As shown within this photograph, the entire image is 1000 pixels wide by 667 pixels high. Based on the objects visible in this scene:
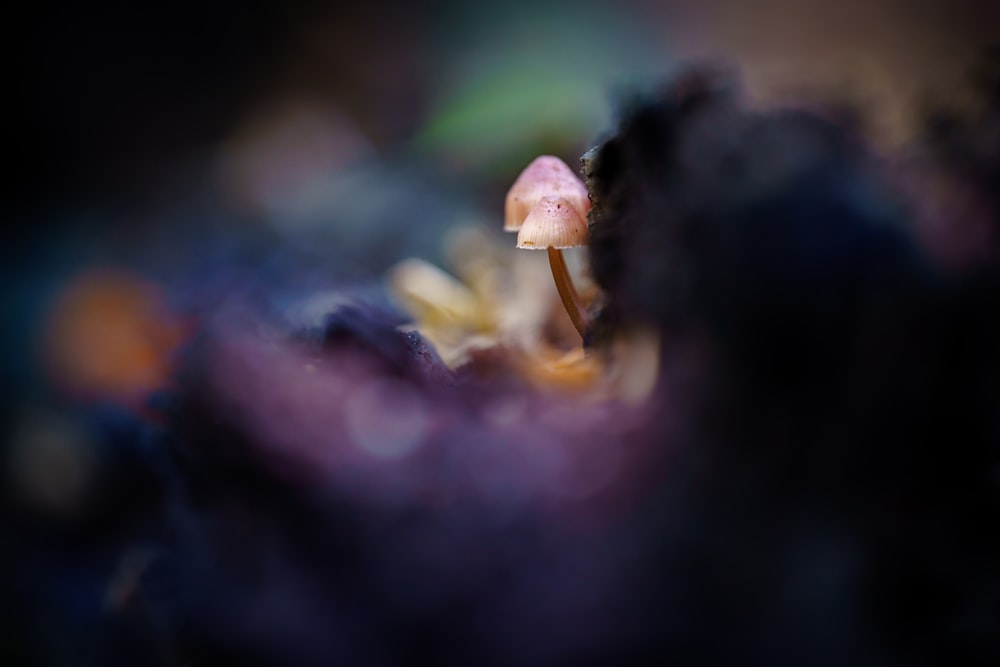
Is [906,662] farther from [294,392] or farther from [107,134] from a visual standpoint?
[107,134]

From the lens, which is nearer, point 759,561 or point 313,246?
point 759,561

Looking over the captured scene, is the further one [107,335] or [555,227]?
[107,335]

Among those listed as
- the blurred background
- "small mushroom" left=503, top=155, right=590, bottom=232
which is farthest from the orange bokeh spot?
"small mushroom" left=503, top=155, right=590, bottom=232

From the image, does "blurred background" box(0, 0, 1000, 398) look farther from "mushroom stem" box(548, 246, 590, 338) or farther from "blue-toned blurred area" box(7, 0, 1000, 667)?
"blue-toned blurred area" box(7, 0, 1000, 667)

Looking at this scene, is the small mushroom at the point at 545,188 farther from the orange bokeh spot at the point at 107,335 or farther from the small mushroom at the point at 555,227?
the orange bokeh spot at the point at 107,335

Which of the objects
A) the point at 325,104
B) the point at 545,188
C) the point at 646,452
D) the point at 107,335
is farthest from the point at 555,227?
the point at 325,104

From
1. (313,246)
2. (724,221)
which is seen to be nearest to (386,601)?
(724,221)

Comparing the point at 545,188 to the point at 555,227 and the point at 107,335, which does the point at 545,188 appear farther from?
the point at 107,335

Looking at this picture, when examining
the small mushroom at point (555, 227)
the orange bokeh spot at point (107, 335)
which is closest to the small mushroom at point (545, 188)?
the small mushroom at point (555, 227)
